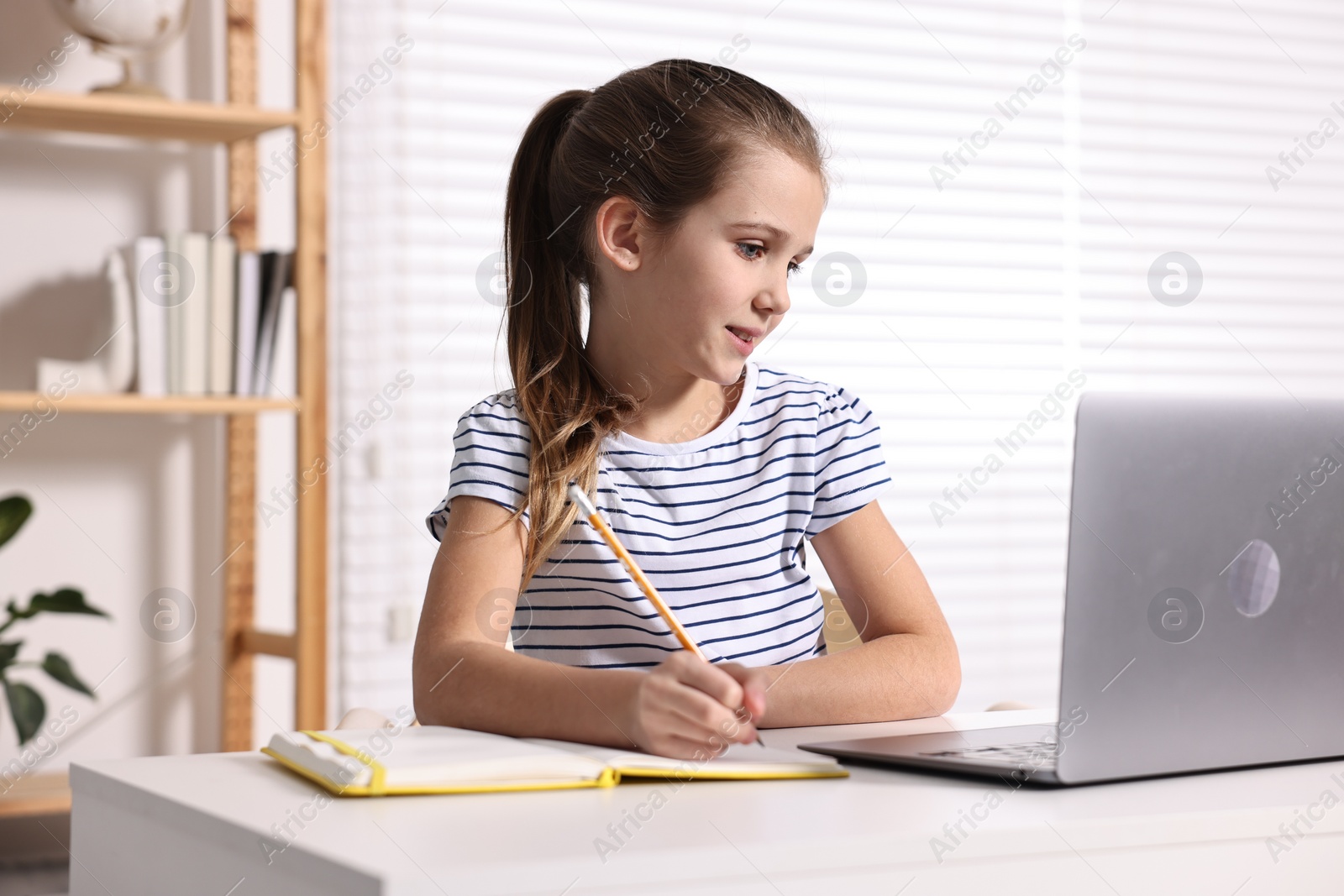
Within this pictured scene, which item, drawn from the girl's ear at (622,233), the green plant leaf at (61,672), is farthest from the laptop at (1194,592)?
the green plant leaf at (61,672)

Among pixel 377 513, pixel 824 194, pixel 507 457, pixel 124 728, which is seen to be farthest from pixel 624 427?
pixel 124 728

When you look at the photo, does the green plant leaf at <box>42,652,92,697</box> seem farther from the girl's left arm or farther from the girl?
the girl's left arm

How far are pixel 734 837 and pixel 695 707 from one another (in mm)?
142

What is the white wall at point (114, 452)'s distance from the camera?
193 centimetres

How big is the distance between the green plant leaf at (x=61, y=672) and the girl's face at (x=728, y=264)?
1.01 m

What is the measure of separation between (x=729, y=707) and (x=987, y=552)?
2.11 meters

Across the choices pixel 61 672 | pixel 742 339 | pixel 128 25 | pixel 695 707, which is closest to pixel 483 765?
pixel 695 707

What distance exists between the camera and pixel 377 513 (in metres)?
2.16

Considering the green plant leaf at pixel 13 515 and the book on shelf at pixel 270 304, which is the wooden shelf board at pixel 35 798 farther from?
the book on shelf at pixel 270 304

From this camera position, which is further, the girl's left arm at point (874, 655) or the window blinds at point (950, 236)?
the window blinds at point (950, 236)

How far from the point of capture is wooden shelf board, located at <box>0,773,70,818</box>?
5.70ft

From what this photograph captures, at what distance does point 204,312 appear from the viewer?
1.86 meters

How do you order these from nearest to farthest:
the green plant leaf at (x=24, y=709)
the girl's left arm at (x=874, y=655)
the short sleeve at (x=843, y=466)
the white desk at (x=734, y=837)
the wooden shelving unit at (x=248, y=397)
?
1. the white desk at (x=734, y=837)
2. the girl's left arm at (x=874, y=655)
3. the short sleeve at (x=843, y=466)
4. the green plant leaf at (x=24, y=709)
5. the wooden shelving unit at (x=248, y=397)

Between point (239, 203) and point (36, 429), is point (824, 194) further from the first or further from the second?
point (36, 429)
